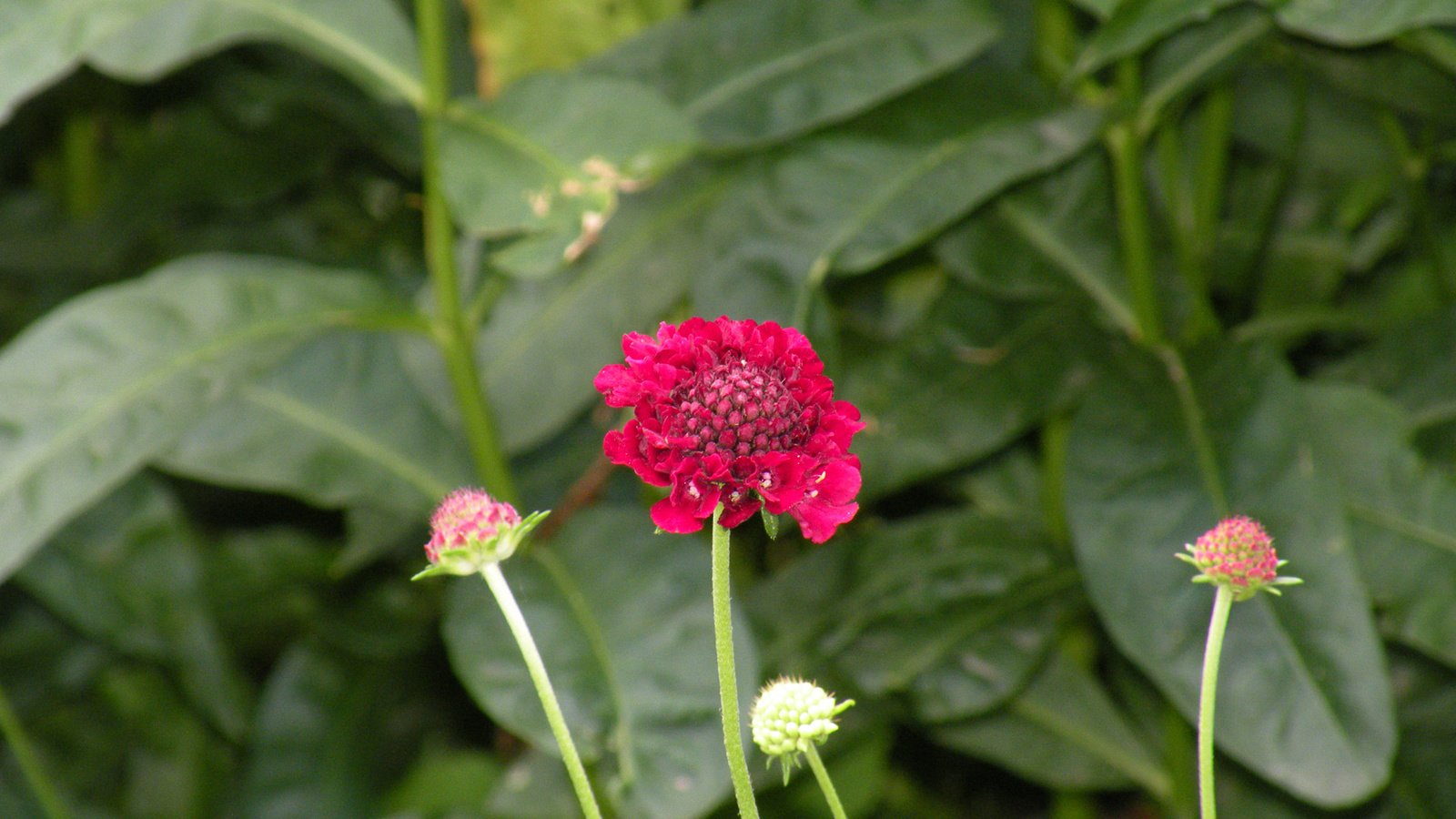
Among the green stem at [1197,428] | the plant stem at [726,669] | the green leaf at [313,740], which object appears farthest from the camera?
the green leaf at [313,740]

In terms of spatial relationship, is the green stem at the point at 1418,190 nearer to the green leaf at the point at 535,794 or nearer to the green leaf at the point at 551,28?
the green leaf at the point at 551,28

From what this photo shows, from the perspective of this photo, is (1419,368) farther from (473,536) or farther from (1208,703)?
(473,536)

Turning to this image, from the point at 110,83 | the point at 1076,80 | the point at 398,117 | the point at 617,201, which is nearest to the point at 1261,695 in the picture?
the point at 1076,80

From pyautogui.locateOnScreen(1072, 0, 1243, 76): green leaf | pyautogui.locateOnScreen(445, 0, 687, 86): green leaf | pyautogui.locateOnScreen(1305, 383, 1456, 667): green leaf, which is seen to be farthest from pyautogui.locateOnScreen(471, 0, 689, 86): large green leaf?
pyautogui.locateOnScreen(1305, 383, 1456, 667): green leaf

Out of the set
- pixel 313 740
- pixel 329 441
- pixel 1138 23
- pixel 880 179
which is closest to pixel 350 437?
pixel 329 441

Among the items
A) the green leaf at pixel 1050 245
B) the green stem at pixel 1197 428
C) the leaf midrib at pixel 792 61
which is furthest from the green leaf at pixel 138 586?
the green stem at pixel 1197 428

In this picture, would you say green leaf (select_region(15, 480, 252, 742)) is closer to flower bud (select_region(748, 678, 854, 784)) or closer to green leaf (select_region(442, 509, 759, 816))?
green leaf (select_region(442, 509, 759, 816))
